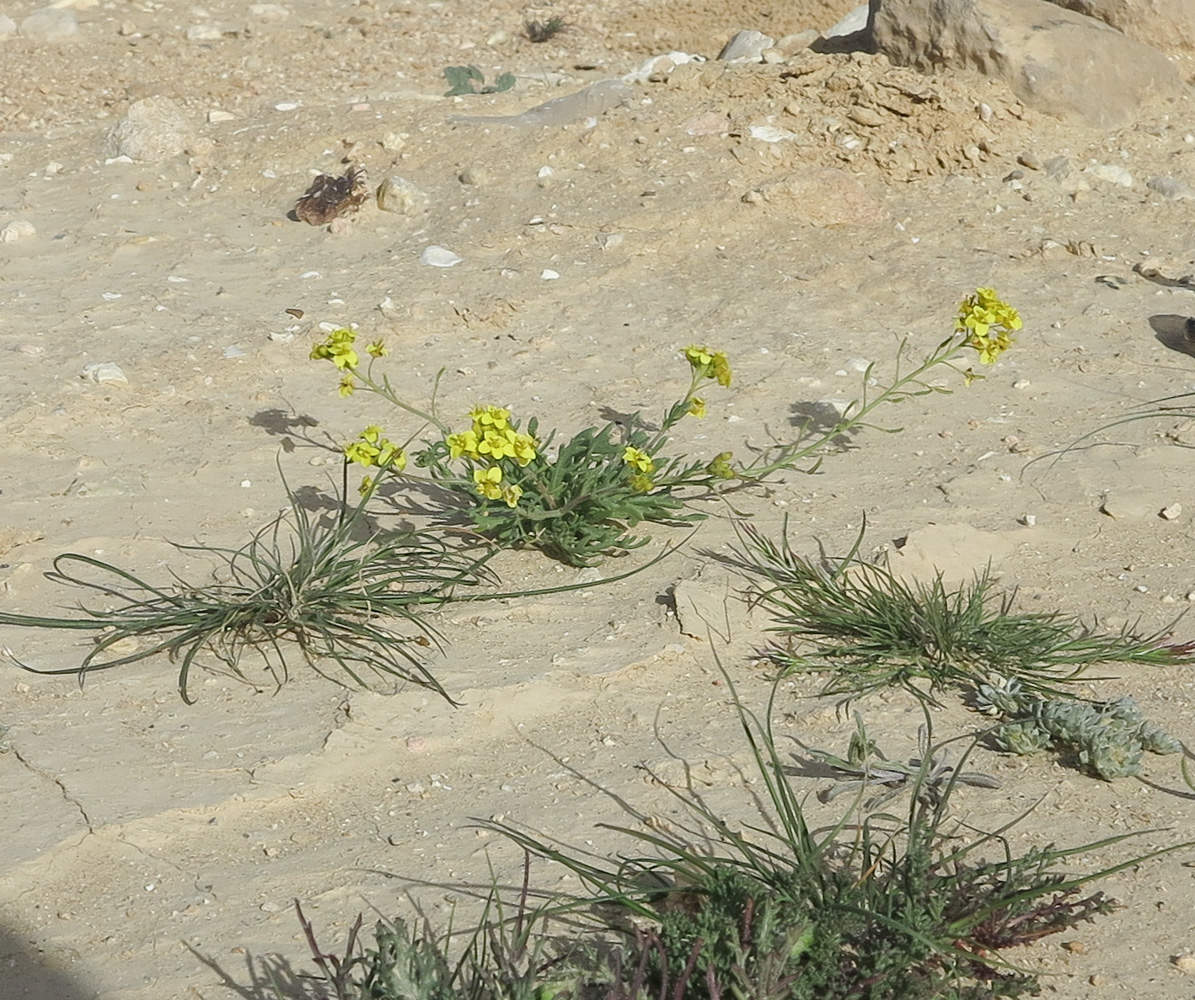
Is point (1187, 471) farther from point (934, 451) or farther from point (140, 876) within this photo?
point (140, 876)

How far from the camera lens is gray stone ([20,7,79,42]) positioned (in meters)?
8.12

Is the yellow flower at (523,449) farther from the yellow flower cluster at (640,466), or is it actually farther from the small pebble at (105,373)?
the small pebble at (105,373)

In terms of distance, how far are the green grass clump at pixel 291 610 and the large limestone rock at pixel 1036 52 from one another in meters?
3.78

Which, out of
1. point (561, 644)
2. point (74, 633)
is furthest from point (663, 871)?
point (74, 633)

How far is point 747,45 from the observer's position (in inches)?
286

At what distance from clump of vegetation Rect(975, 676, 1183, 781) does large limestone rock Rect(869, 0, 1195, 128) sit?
3.83 m

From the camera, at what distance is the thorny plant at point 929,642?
3.06 m

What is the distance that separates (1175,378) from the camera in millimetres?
4504

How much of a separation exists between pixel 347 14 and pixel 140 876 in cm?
720

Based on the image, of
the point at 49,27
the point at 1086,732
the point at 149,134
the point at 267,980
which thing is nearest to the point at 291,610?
the point at 267,980

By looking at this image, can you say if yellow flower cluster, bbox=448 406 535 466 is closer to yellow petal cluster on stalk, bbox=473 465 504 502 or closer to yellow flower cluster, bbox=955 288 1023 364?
yellow petal cluster on stalk, bbox=473 465 504 502

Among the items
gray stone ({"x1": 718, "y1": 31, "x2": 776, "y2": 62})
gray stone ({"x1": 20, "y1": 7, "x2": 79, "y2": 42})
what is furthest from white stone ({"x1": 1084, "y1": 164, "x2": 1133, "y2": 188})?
gray stone ({"x1": 20, "y1": 7, "x2": 79, "y2": 42})

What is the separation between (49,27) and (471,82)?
2.71m

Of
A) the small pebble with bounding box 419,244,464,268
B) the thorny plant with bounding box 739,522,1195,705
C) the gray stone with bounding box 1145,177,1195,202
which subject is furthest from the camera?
the gray stone with bounding box 1145,177,1195,202
